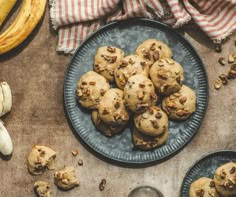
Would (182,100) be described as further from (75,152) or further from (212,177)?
(75,152)

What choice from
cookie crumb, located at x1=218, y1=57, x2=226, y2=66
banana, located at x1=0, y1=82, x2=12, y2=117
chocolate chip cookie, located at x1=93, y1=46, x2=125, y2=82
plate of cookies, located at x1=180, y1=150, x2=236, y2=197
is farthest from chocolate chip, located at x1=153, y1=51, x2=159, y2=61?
banana, located at x1=0, y1=82, x2=12, y2=117

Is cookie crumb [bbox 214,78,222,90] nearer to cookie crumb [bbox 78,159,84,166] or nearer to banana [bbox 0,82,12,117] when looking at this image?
cookie crumb [bbox 78,159,84,166]

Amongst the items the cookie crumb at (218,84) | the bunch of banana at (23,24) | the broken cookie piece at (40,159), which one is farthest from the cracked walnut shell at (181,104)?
the bunch of banana at (23,24)

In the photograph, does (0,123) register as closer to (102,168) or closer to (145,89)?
(102,168)

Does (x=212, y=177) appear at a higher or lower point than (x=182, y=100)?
lower

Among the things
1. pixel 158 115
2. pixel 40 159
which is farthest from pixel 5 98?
pixel 158 115

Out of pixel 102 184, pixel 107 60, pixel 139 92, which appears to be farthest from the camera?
pixel 102 184
